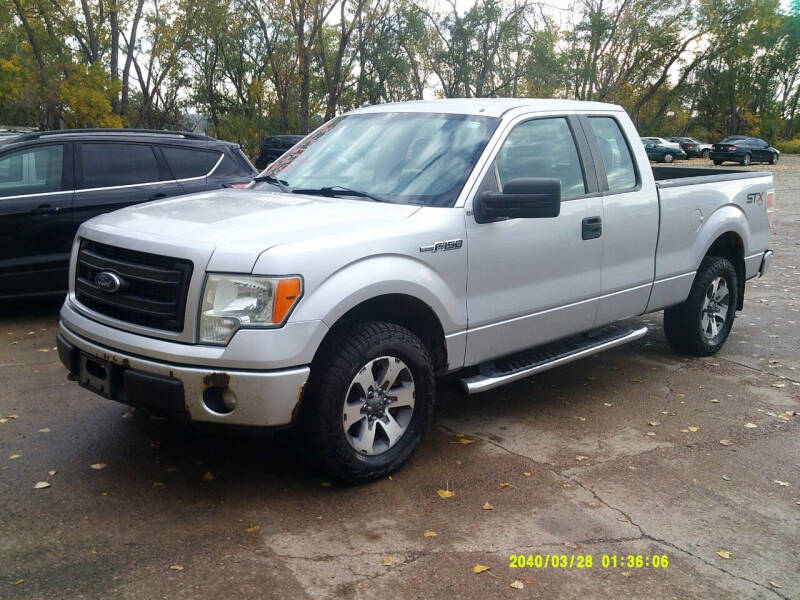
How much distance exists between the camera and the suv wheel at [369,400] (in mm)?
3980

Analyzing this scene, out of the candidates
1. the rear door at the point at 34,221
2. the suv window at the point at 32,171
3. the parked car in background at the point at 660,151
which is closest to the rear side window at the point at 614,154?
the rear door at the point at 34,221

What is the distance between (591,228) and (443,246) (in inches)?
52.7

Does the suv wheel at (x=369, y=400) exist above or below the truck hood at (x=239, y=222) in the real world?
below

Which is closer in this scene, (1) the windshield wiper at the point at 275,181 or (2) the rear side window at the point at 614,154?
(1) the windshield wiper at the point at 275,181

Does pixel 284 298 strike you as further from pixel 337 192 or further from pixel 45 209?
pixel 45 209

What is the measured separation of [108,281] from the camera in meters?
4.11

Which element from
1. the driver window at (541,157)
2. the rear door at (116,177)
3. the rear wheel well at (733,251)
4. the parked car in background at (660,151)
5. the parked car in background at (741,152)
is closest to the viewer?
the driver window at (541,157)

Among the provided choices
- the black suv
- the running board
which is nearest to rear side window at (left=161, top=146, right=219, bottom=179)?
the black suv

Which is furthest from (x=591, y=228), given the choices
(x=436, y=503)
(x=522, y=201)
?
(x=436, y=503)

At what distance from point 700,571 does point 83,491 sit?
9.47ft

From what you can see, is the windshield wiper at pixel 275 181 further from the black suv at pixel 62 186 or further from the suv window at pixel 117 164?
the suv window at pixel 117 164
